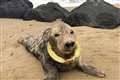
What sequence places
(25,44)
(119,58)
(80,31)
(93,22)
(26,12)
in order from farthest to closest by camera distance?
(26,12) < (93,22) < (80,31) < (25,44) < (119,58)

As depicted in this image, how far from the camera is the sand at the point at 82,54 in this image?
4715 millimetres

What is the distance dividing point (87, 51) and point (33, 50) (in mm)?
625

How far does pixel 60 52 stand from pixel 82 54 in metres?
0.66

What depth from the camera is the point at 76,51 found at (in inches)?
179

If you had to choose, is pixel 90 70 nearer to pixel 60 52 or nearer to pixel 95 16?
pixel 60 52

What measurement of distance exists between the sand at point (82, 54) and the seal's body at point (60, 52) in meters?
0.08

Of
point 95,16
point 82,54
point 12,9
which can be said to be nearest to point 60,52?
point 82,54

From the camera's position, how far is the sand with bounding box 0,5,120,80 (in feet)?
15.5

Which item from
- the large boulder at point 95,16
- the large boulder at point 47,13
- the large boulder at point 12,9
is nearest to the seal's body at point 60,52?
the large boulder at point 95,16

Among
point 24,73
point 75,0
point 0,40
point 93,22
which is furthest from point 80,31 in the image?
point 75,0

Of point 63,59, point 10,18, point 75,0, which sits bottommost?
point 75,0

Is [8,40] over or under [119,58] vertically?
under

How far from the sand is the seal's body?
8 cm

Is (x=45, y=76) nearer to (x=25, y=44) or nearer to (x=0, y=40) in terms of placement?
(x=25, y=44)
